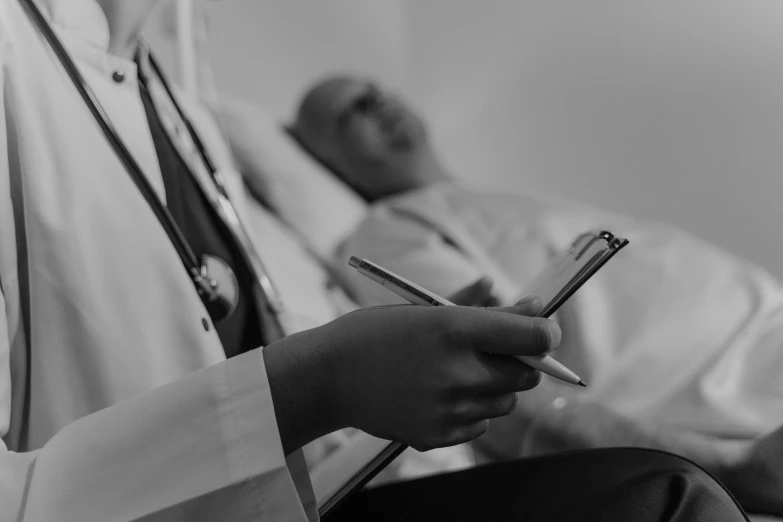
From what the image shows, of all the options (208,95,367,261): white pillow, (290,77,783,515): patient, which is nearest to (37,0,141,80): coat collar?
(290,77,783,515): patient

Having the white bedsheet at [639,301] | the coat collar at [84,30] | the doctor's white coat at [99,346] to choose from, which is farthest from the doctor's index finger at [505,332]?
the white bedsheet at [639,301]

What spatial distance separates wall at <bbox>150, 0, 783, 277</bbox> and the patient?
413 millimetres

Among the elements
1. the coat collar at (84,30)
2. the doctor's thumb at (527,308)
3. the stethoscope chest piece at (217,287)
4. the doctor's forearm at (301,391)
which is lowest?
the stethoscope chest piece at (217,287)

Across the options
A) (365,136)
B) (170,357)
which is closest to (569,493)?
(170,357)

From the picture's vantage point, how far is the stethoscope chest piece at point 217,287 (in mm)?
561

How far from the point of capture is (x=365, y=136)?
1507 mm

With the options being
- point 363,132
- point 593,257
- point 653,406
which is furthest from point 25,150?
point 363,132

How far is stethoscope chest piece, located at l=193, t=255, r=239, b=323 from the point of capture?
56cm

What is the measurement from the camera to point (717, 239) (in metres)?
1.56

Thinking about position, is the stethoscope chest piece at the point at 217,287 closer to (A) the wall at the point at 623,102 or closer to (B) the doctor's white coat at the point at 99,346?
(B) the doctor's white coat at the point at 99,346

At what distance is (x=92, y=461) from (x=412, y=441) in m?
0.16

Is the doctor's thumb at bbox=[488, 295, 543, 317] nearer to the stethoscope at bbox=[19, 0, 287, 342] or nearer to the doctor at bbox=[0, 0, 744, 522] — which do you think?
the doctor at bbox=[0, 0, 744, 522]

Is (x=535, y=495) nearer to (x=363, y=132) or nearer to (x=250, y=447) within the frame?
(x=250, y=447)

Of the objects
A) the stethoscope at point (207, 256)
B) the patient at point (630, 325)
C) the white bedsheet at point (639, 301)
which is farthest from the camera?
→ the white bedsheet at point (639, 301)
